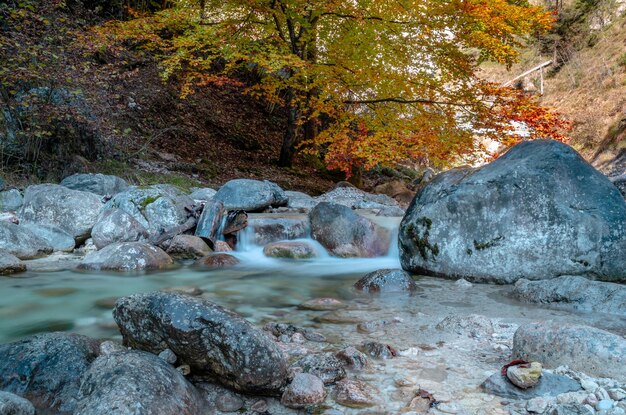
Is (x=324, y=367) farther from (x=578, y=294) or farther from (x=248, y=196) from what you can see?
(x=248, y=196)

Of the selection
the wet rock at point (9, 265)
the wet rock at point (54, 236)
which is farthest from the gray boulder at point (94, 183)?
the wet rock at point (9, 265)

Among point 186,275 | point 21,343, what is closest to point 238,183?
point 186,275

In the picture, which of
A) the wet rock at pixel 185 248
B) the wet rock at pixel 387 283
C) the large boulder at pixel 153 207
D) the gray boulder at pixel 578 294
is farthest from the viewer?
the large boulder at pixel 153 207

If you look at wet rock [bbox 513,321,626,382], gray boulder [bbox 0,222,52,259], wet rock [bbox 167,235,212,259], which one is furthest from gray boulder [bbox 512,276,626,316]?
gray boulder [bbox 0,222,52,259]

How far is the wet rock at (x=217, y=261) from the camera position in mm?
6156

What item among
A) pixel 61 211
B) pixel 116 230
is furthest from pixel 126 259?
pixel 61 211

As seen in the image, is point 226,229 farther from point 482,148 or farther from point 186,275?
point 482,148

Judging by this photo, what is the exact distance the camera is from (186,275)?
5.45 meters

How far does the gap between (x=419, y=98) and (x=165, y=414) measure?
32.9ft

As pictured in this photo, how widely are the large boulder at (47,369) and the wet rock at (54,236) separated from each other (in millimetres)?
4594

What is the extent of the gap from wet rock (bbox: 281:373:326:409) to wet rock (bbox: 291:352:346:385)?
0.48ft

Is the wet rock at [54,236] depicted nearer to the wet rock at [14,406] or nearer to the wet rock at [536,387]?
the wet rock at [14,406]

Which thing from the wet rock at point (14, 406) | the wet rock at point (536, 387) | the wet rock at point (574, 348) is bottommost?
the wet rock at point (14, 406)

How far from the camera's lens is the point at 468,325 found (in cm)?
328
